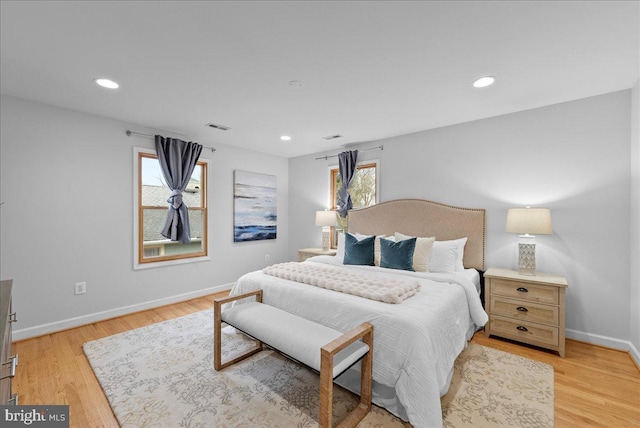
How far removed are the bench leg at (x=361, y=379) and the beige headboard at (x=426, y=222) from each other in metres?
2.21

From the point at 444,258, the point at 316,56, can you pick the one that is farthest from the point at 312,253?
the point at 316,56

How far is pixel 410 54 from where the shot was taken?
6.70ft

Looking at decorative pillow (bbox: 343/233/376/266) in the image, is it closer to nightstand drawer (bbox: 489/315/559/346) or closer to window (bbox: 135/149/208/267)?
nightstand drawer (bbox: 489/315/559/346)

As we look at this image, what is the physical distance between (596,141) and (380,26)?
262cm

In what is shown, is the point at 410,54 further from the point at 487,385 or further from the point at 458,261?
the point at 487,385

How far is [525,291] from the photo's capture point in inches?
108

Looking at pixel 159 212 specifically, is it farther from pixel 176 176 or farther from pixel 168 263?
pixel 168 263

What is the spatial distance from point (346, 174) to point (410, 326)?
10.3 feet

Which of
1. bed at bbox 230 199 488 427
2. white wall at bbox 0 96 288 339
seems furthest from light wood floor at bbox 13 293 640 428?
bed at bbox 230 199 488 427

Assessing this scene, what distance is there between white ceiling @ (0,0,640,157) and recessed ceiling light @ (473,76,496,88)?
7 centimetres

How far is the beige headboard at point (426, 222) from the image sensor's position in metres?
3.37

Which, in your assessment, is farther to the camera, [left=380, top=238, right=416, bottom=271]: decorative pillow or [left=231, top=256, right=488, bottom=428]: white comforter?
[left=380, top=238, right=416, bottom=271]: decorative pillow

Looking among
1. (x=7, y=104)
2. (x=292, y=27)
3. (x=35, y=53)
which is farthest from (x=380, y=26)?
(x=7, y=104)

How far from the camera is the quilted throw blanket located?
6.92 feet
